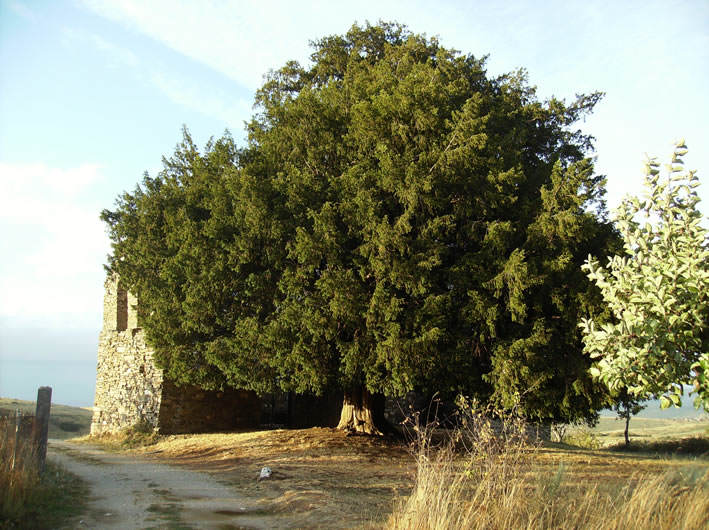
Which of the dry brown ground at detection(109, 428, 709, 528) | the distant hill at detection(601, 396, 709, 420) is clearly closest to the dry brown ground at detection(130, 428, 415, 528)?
the dry brown ground at detection(109, 428, 709, 528)

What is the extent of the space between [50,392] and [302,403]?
13.6m

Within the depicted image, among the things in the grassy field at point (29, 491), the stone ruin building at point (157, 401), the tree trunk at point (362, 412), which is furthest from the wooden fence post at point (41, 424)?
the stone ruin building at point (157, 401)

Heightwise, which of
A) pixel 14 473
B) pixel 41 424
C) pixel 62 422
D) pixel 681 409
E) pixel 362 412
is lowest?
pixel 681 409

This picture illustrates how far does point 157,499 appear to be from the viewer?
26.8 ft

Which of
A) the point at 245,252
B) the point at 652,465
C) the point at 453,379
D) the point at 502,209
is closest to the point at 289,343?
the point at 245,252

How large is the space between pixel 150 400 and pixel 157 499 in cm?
983

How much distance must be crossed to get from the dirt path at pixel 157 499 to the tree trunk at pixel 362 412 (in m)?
4.84

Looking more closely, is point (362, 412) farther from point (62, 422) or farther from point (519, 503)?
point (62, 422)

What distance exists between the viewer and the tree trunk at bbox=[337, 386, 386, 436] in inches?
575

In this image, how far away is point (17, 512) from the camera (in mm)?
6504

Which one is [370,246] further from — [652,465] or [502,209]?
[652,465]

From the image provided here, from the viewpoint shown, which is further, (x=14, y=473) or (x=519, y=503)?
(x=14, y=473)

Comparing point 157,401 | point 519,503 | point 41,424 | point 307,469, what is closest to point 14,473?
point 41,424

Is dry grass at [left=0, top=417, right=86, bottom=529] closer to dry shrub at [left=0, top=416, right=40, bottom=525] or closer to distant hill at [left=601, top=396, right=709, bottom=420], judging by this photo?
dry shrub at [left=0, top=416, right=40, bottom=525]
